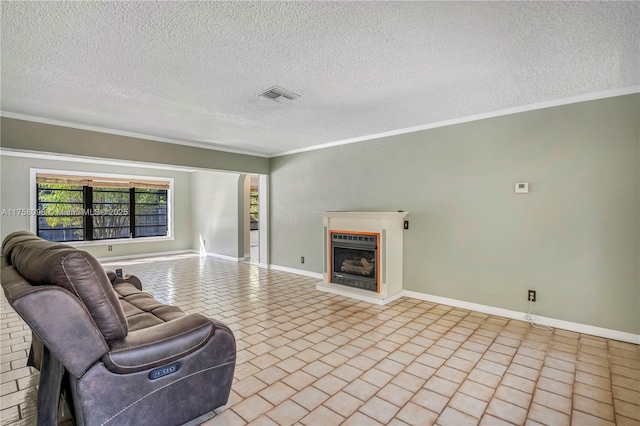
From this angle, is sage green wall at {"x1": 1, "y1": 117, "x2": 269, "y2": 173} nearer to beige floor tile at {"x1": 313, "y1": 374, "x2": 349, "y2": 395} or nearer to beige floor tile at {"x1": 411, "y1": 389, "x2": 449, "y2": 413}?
beige floor tile at {"x1": 313, "y1": 374, "x2": 349, "y2": 395}

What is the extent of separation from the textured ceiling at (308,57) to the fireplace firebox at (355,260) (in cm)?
171

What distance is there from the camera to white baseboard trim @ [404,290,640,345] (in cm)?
291

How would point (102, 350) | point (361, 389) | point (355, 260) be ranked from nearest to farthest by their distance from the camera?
point (102, 350)
point (361, 389)
point (355, 260)

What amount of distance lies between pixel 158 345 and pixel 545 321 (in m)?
3.66

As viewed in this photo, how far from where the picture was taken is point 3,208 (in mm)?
5996

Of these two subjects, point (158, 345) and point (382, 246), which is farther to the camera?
point (382, 246)

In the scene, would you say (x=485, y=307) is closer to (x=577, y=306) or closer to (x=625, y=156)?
(x=577, y=306)

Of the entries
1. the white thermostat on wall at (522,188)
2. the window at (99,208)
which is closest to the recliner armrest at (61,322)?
the white thermostat on wall at (522,188)

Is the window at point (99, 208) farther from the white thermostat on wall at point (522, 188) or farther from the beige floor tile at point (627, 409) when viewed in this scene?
the beige floor tile at point (627, 409)

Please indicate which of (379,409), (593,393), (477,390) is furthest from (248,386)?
(593,393)

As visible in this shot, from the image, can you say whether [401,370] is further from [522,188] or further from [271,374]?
[522,188]

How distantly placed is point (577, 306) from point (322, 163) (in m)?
3.88

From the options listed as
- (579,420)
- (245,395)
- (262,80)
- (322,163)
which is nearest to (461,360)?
(579,420)

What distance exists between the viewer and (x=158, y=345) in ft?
5.31
